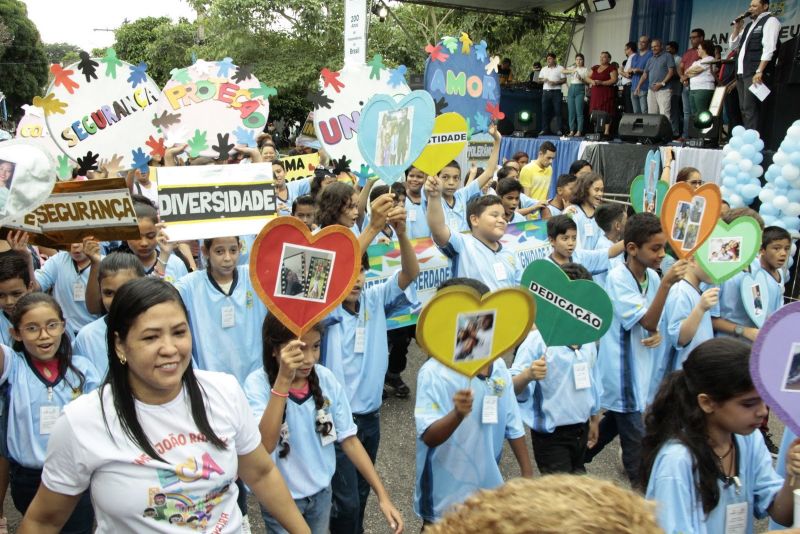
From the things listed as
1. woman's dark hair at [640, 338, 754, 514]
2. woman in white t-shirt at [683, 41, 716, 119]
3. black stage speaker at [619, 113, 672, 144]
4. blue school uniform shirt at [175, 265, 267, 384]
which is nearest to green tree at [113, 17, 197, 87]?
Answer: black stage speaker at [619, 113, 672, 144]

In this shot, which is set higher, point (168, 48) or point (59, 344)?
point (168, 48)

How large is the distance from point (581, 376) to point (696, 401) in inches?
53.8

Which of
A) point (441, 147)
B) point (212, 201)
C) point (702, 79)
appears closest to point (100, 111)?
point (212, 201)

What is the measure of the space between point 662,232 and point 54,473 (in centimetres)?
343

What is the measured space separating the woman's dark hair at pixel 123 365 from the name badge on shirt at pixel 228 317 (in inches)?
65.3

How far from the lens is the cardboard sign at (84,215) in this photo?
3906 millimetres

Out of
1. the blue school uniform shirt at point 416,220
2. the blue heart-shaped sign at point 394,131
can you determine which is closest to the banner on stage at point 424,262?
the blue school uniform shirt at point 416,220

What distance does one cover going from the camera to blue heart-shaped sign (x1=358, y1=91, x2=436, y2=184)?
4066 millimetres

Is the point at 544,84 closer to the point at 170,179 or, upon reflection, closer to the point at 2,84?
the point at 170,179

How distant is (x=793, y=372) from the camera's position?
2.20m

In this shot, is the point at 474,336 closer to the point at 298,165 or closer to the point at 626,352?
the point at 626,352

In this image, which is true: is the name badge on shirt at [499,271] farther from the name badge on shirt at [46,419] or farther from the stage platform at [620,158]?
the stage platform at [620,158]

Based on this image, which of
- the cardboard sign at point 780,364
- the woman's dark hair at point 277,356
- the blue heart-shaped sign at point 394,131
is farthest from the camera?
the blue heart-shaped sign at point 394,131

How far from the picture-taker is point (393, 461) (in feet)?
16.6
